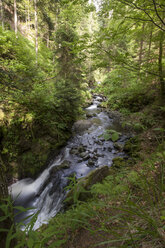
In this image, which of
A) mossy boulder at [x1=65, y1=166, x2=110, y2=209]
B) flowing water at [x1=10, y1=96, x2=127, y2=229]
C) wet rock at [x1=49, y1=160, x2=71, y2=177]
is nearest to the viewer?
mossy boulder at [x1=65, y1=166, x2=110, y2=209]

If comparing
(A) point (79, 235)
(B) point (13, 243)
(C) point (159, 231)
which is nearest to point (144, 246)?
(C) point (159, 231)

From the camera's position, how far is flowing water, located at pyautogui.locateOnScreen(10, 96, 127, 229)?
15.3 ft

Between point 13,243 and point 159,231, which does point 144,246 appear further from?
point 13,243

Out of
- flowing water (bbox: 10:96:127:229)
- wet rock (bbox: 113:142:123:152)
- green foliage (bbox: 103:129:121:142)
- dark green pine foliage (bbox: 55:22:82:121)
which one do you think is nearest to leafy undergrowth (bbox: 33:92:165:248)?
green foliage (bbox: 103:129:121:142)

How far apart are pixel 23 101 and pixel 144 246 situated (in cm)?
696

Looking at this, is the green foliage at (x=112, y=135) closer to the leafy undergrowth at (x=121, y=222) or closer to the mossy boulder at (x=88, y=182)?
the leafy undergrowth at (x=121, y=222)

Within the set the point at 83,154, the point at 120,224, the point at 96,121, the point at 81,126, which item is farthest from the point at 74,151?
the point at 120,224

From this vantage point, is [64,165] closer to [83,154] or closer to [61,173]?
[61,173]

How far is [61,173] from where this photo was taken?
566cm

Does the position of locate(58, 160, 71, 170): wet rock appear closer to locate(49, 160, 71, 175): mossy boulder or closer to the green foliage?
locate(49, 160, 71, 175): mossy boulder

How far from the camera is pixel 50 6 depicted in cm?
1622

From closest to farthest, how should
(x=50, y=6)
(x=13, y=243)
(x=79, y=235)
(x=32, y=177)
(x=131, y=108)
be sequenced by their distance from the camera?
(x=13, y=243) → (x=79, y=235) → (x=32, y=177) → (x=131, y=108) → (x=50, y=6)

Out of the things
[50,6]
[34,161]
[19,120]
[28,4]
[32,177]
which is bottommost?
[32,177]

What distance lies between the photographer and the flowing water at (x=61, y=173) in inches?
184
